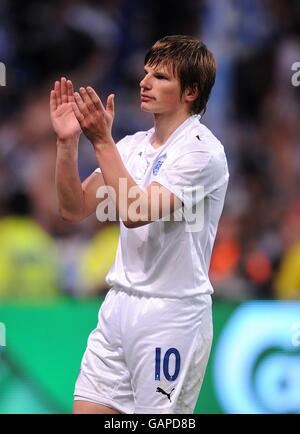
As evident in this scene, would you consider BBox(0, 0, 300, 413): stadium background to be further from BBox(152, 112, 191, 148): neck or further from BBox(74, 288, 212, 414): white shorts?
BBox(152, 112, 191, 148): neck

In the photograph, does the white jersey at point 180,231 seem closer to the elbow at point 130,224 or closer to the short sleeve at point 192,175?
the short sleeve at point 192,175

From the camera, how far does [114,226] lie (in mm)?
7230

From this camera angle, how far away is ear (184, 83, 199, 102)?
421 cm

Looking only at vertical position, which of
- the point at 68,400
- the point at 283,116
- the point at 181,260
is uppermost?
the point at 283,116

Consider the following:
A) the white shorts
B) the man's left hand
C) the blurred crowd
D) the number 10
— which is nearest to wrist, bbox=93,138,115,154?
the man's left hand

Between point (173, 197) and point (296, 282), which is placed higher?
point (173, 197)

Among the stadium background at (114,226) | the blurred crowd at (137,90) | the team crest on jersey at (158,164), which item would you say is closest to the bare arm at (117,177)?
the team crest on jersey at (158,164)

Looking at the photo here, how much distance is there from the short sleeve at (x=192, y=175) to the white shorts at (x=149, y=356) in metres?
0.40

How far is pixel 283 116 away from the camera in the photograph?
29.9 ft

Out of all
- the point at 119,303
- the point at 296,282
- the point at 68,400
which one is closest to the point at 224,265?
the point at 296,282

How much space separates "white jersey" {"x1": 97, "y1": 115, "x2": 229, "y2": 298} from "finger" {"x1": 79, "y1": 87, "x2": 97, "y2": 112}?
35cm

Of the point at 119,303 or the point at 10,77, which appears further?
the point at 10,77

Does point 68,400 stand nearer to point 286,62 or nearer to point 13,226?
point 13,226

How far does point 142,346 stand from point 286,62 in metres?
5.40
